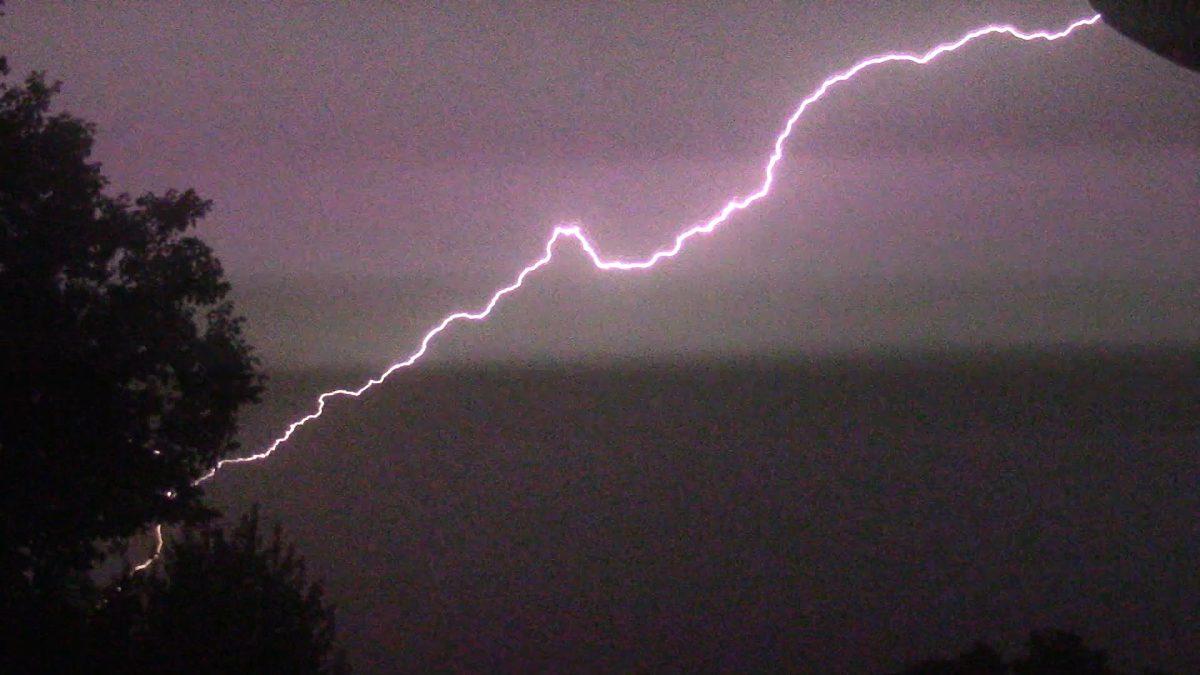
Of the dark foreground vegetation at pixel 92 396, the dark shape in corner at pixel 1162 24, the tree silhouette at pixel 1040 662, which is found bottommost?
the tree silhouette at pixel 1040 662

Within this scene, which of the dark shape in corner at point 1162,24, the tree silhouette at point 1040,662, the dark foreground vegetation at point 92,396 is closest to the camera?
the dark shape in corner at point 1162,24

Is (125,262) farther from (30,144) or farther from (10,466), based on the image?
(10,466)

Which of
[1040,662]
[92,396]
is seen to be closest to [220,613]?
[92,396]

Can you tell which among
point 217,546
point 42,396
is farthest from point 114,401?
point 217,546

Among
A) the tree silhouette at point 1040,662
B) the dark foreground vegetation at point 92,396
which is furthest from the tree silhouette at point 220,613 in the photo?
the tree silhouette at point 1040,662

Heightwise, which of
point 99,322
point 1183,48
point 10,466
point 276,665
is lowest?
point 276,665

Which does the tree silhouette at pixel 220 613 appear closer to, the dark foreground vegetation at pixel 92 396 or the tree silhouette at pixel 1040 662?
the dark foreground vegetation at pixel 92 396
